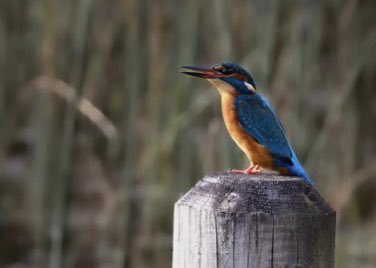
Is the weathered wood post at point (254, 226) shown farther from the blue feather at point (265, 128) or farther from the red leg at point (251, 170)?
the blue feather at point (265, 128)

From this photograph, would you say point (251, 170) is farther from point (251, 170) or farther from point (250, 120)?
point (250, 120)

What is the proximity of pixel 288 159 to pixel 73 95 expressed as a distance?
2061 millimetres

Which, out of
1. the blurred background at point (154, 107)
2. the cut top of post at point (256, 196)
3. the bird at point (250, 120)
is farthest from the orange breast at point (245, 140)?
the blurred background at point (154, 107)

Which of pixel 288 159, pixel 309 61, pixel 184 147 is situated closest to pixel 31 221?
pixel 184 147

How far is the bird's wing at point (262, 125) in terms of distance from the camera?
2006 mm

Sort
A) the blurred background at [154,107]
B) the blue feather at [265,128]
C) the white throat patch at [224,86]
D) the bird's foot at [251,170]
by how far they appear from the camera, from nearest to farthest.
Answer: the bird's foot at [251,170] < the blue feather at [265,128] < the white throat patch at [224,86] < the blurred background at [154,107]

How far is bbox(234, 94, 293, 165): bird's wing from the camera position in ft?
6.58

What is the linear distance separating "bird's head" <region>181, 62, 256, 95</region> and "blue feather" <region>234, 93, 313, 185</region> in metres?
0.02

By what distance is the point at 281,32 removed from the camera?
14.0 feet

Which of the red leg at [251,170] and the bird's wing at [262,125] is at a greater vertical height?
the bird's wing at [262,125]

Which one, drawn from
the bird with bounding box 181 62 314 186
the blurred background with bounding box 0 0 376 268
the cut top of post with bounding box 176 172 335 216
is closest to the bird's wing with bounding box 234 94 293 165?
the bird with bounding box 181 62 314 186

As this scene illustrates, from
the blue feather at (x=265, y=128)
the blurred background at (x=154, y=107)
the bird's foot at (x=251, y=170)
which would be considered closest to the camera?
the bird's foot at (x=251, y=170)

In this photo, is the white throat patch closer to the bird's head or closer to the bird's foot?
the bird's head

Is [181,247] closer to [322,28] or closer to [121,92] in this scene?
[322,28]
